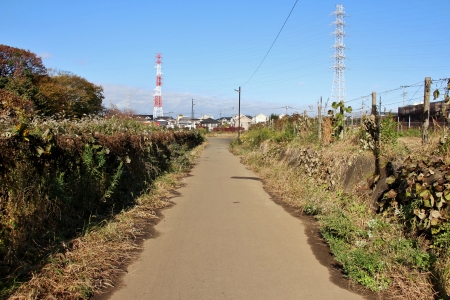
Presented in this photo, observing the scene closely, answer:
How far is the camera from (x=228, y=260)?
5.25m

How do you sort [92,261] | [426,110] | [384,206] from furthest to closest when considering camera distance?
[426,110] < [384,206] < [92,261]

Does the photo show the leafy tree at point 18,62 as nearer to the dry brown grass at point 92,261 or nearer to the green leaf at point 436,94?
the dry brown grass at point 92,261

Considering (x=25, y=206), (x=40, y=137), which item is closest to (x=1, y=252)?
(x=25, y=206)

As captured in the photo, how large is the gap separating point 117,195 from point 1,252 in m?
4.21

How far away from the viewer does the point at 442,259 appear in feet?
14.4

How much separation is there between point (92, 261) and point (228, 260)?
179cm

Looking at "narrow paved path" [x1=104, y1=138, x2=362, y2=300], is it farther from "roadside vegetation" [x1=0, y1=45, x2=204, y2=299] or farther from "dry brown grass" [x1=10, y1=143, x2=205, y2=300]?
"roadside vegetation" [x1=0, y1=45, x2=204, y2=299]

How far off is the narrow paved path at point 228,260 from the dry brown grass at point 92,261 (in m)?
0.23

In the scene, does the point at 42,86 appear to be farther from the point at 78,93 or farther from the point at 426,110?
the point at 426,110

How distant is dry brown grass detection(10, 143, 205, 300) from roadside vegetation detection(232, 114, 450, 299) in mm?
3018

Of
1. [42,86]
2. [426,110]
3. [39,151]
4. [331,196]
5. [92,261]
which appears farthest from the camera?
[42,86]

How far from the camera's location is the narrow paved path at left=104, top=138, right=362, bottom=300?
14.1 feet

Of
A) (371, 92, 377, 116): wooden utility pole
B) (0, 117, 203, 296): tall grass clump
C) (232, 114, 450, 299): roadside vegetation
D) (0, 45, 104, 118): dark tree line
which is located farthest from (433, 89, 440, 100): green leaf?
(0, 45, 104, 118): dark tree line

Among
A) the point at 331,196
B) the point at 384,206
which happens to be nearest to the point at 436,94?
the point at 384,206
